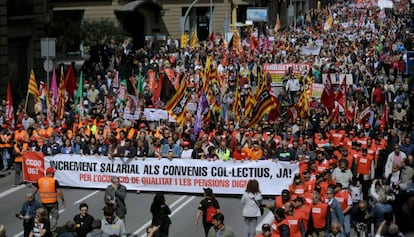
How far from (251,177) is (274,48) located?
23.4 meters

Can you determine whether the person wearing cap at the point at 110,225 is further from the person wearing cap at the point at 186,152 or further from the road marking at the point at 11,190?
the road marking at the point at 11,190

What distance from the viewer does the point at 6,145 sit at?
2464 cm

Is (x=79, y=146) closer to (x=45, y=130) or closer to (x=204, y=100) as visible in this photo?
(x=45, y=130)

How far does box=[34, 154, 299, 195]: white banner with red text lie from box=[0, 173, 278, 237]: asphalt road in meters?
0.23

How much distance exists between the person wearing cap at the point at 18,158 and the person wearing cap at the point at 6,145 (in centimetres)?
72

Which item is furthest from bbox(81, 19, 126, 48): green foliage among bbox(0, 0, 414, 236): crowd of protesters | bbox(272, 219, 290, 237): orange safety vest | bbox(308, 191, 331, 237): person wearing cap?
bbox(272, 219, 290, 237): orange safety vest

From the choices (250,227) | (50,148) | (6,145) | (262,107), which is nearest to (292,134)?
(262,107)

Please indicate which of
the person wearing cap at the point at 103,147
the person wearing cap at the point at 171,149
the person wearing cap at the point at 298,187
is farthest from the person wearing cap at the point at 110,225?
the person wearing cap at the point at 103,147

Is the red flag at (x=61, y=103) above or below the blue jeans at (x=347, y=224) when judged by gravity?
above

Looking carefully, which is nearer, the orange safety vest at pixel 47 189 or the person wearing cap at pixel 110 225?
the person wearing cap at pixel 110 225

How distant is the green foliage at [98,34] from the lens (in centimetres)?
4533

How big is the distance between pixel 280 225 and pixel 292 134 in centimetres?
935

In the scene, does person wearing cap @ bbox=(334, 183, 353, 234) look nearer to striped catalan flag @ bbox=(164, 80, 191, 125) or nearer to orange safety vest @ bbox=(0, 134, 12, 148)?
striped catalan flag @ bbox=(164, 80, 191, 125)

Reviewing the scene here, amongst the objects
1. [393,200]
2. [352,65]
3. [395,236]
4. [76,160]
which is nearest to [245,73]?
[352,65]
